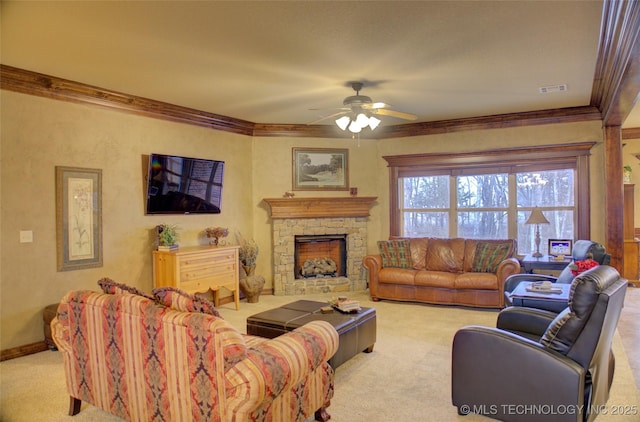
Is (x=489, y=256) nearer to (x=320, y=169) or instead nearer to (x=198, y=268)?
(x=320, y=169)

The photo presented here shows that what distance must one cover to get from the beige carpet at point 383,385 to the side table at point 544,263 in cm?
126

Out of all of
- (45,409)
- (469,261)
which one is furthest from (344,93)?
(45,409)

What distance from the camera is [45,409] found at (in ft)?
9.82

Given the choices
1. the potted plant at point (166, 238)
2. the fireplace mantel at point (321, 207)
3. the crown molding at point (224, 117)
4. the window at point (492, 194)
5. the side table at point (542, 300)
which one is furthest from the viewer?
the fireplace mantel at point (321, 207)

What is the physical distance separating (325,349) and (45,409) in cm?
214

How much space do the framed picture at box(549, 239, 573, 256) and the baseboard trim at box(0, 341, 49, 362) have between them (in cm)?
634

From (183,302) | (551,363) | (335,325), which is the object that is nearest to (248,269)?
(335,325)

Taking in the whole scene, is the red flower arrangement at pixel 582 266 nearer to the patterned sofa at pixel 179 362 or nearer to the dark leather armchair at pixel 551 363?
the dark leather armchair at pixel 551 363

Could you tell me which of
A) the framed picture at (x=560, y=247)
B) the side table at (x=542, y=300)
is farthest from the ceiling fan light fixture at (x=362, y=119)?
the framed picture at (x=560, y=247)

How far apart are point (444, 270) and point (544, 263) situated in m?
1.30

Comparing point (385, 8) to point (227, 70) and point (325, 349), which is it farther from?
point (325, 349)

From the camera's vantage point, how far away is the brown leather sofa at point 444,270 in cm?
554

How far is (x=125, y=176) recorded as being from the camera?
497cm

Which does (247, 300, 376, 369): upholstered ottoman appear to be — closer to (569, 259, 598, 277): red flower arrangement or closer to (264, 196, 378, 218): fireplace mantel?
(569, 259, 598, 277): red flower arrangement
